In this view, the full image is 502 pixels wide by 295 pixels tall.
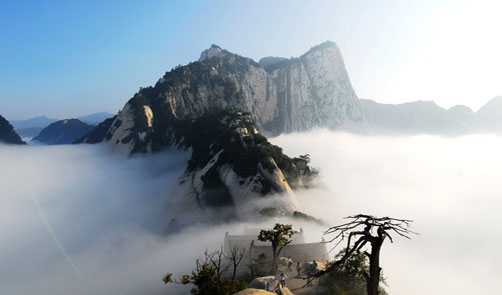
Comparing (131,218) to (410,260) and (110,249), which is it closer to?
(110,249)

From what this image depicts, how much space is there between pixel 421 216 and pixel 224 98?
578ft

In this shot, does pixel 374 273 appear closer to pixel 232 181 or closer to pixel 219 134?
pixel 232 181

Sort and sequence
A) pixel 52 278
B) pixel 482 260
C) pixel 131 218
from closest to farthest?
pixel 52 278
pixel 131 218
pixel 482 260

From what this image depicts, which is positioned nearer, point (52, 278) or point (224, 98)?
point (52, 278)

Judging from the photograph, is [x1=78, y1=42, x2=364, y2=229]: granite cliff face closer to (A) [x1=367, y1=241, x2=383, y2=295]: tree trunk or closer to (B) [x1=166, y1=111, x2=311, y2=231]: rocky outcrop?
(B) [x1=166, y1=111, x2=311, y2=231]: rocky outcrop

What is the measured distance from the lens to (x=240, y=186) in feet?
212

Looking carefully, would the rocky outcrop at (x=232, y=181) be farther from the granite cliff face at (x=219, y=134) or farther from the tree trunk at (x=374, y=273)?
the tree trunk at (x=374, y=273)

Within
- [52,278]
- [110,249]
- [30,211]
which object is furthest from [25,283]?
[30,211]

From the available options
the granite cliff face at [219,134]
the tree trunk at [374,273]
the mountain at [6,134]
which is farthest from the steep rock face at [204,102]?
the tree trunk at [374,273]

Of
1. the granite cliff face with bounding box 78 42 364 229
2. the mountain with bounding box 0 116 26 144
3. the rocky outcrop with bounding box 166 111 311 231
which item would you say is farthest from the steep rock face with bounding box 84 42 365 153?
the mountain with bounding box 0 116 26 144

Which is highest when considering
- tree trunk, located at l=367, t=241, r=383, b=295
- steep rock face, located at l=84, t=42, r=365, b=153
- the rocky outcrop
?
steep rock face, located at l=84, t=42, r=365, b=153

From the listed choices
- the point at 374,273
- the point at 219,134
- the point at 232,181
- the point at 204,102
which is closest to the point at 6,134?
the point at 204,102

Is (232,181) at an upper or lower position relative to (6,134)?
lower

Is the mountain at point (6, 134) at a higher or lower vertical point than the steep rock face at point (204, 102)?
lower
